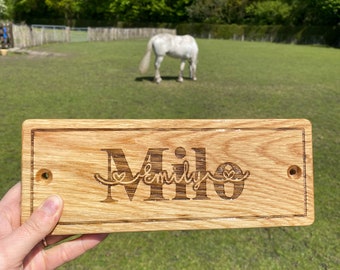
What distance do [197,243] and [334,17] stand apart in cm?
3345

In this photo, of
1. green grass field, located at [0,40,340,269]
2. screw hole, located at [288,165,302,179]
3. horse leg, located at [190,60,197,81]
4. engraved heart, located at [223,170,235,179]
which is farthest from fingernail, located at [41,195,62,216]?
horse leg, located at [190,60,197,81]

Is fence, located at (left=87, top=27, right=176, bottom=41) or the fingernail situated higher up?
the fingernail

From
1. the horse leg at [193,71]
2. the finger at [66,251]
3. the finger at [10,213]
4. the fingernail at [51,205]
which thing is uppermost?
the fingernail at [51,205]

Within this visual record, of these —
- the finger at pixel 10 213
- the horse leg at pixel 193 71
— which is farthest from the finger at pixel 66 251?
the horse leg at pixel 193 71

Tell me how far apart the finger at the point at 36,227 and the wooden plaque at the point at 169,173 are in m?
0.03

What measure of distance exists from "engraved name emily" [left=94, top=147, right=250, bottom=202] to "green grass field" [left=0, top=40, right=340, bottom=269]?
1.32 metres

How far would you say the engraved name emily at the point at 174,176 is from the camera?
1143 millimetres

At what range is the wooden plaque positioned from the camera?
112 cm

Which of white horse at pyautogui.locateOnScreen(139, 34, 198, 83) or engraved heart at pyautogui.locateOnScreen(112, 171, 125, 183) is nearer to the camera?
engraved heart at pyautogui.locateOnScreen(112, 171, 125, 183)

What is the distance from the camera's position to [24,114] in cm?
567

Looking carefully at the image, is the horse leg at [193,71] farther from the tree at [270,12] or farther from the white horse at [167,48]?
the tree at [270,12]

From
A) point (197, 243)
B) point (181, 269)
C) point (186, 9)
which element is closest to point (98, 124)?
point (181, 269)

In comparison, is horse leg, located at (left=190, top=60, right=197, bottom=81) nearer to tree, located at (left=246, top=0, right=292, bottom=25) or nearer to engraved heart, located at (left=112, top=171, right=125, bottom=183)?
engraved heart, located at (left=112, top=171, right=125, bottom=183)

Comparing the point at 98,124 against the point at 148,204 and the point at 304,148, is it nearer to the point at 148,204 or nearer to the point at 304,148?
the point at 148,204
